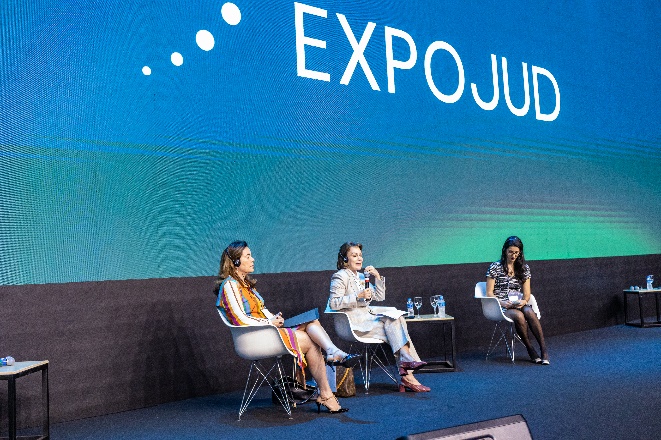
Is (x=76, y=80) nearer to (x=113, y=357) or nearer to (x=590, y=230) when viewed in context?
(x=113, y=357)

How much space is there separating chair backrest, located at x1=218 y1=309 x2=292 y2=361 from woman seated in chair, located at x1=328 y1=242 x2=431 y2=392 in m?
0.92

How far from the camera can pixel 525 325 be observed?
6422 millimetres

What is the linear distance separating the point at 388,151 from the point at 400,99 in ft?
1.96

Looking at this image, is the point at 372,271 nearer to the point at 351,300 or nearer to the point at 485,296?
the point at 351,300

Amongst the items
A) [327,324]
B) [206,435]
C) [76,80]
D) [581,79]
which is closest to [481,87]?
[581,79]

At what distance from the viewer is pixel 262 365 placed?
5477mm

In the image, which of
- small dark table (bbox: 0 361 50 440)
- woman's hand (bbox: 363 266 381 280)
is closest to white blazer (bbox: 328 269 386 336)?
woman's hand (bbox: 363 266 381 280)

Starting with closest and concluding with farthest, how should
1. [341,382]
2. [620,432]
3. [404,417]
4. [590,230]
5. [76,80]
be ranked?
[620,432], [404,417], [76,80], [341,382], [590,230]

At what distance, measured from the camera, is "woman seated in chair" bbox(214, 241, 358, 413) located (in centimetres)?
452

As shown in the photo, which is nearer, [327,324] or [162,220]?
[162,220]

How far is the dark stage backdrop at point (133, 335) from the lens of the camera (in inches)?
171

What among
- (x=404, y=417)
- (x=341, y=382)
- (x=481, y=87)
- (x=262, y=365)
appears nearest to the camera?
(x=404, y=417)

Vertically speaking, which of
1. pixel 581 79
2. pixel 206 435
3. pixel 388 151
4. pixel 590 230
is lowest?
pixel 206 435

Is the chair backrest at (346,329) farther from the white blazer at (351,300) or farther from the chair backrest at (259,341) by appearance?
the chair backrest at (259,341)
